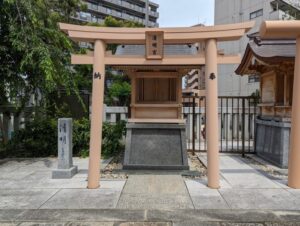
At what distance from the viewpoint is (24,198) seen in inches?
223

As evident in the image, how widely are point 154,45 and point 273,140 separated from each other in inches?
191

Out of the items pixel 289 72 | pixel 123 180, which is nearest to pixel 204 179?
pixel 123 180

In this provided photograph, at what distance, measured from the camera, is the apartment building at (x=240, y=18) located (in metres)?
25.7

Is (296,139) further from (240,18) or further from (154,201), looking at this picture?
(240,18)

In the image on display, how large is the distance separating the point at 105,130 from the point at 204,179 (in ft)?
14.4

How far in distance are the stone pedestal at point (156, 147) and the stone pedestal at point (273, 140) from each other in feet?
8.70

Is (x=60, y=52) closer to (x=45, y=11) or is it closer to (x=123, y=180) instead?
(x=45, y=11)

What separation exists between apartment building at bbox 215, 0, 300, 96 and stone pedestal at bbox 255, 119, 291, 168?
15.7 m

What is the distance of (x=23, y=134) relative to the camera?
34.3 feet

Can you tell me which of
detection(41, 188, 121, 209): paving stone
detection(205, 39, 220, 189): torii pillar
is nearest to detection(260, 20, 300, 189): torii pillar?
detection(205, 39, 220, 189): torii pillar

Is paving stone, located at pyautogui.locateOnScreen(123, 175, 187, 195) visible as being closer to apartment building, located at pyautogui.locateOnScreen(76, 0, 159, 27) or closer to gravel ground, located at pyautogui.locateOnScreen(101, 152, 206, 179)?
gravel ground, located at pyautogui.locateOnScreen(101, 152, 206, 179)

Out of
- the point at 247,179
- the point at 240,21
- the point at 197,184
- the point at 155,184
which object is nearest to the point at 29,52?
the point at 155,184

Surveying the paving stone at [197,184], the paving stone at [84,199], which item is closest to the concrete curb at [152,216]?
the paving stone at [84,199]

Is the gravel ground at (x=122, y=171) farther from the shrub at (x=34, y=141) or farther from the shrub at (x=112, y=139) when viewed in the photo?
the shrub at (x=34, y=141)
